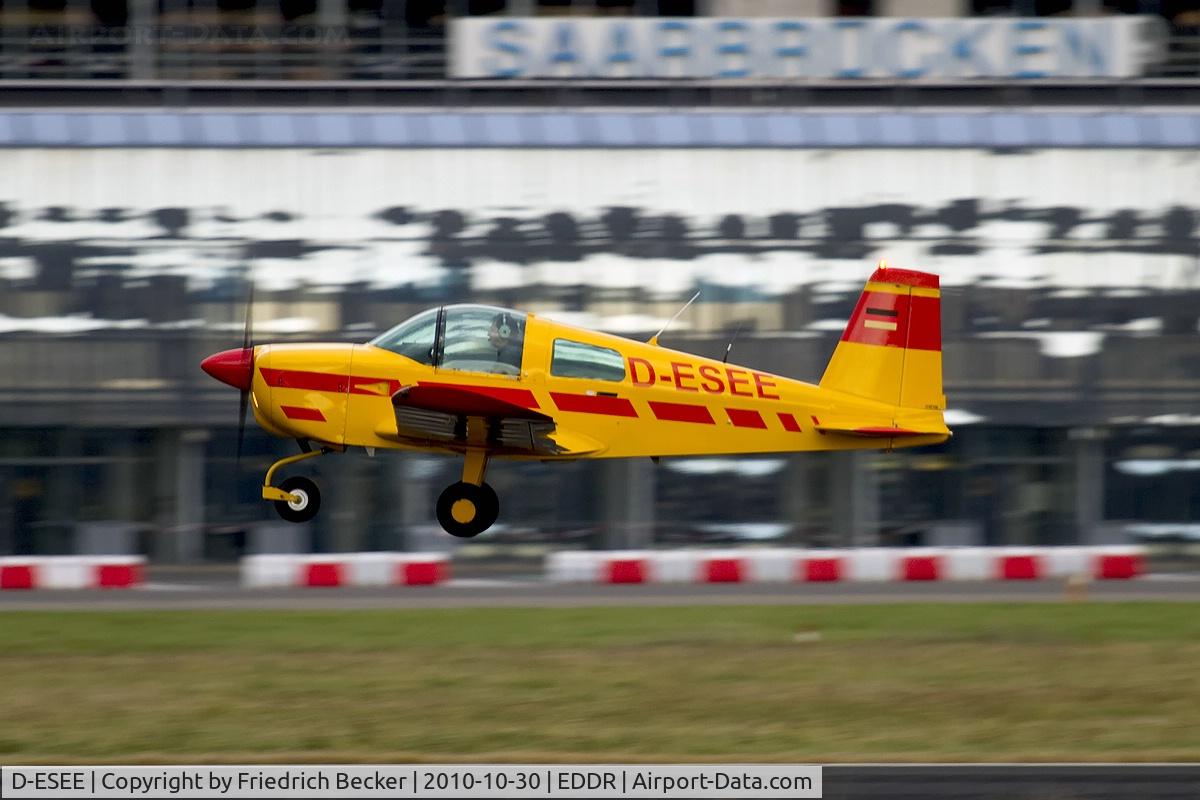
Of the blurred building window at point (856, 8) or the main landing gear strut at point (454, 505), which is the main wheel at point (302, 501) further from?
the blurred building window at point (856, 8)

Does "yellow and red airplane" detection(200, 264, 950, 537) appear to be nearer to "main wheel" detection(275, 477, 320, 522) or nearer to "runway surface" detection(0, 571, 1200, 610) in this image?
"main wheel" detection(275, 477, 320, 522)

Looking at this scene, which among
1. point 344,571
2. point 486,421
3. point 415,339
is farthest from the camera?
point 344,571

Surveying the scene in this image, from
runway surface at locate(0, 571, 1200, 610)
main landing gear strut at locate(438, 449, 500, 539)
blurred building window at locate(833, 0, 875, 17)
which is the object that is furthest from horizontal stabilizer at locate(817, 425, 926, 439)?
blurred building window at locate(833, 0, 875, 17)

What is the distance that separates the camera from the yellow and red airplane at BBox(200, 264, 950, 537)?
17359 mm

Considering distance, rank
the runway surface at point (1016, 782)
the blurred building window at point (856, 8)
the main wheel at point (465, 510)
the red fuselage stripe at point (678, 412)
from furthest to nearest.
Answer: the blurred building window at point (856, 8)
the runway surface at point (1016, 782)
the red fuselage stripe at point (678, 412)
the main wheel at point (465, 510)

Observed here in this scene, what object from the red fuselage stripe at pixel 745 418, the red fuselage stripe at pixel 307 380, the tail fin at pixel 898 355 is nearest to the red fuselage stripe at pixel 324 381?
the red fuselage stripe at pixel 307 380

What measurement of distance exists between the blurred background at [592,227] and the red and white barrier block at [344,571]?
3176 mm

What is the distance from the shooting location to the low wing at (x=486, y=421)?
17281 mm

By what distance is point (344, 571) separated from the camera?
39.8m

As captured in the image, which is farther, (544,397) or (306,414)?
(306,414)

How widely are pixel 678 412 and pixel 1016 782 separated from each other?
333 inches

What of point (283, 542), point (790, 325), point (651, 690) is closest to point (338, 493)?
point (283, 542)

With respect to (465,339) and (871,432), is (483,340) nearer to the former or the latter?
(465,339)

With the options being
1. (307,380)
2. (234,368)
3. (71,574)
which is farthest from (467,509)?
(71,574)
